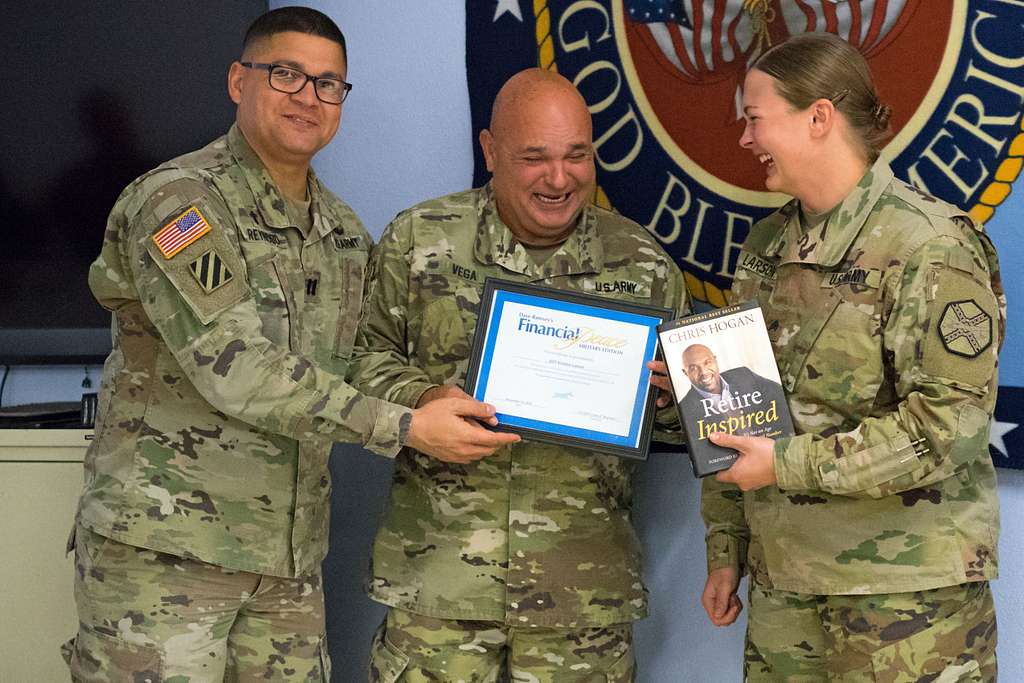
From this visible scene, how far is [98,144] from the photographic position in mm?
2592

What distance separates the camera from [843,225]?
1615mm

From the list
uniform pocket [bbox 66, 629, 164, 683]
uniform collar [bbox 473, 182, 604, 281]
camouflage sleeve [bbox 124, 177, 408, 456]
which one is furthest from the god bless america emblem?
uniform pocket [bbox 66, 629, 164, 683]

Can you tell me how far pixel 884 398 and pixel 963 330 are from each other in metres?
0.17

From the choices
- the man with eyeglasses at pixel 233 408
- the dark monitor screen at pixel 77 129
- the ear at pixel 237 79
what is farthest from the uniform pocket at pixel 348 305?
the dark monitor screen at pixel 77 129

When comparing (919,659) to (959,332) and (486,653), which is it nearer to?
(959,332)

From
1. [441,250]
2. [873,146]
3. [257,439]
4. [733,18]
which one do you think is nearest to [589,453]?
[441,250]

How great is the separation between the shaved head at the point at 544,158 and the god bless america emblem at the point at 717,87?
264 millimetres

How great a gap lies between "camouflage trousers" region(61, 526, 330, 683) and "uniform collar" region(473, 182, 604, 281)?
2.36 feet

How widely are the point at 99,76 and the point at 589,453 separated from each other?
1559 mm

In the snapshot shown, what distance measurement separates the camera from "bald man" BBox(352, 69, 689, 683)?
1.92 m

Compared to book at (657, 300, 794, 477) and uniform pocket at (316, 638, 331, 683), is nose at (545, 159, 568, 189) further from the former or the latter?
uniform pocket at (316, 638, 331, 683)

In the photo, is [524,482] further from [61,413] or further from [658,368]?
[61,413]

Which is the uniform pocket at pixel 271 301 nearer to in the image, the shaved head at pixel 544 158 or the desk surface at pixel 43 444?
the shaved head at pixel 544 158

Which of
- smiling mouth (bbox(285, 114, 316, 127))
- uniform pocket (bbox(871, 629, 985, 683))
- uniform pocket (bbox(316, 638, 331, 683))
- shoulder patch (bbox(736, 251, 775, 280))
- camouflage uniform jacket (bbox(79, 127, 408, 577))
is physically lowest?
uniform pocket (bbox(316, 638, 331, 683))
